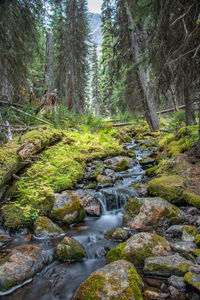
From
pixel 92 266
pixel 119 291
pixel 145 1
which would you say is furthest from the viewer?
pixel 145 1

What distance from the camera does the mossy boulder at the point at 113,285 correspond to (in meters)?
1.88

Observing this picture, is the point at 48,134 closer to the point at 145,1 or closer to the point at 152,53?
the point at 152,53

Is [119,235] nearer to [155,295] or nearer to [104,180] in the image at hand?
[155,295]

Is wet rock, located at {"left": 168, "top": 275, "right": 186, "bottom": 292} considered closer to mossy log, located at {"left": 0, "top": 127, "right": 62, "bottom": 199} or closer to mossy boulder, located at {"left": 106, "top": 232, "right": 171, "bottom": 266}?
mossy boulder, located at {"left": 106, "top": 232, "right": 171, "bottom": 266}

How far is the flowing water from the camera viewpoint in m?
2.38

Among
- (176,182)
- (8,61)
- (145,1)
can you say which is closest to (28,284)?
(176,182)

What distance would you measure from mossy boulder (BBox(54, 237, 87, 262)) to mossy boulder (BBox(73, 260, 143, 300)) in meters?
0.94

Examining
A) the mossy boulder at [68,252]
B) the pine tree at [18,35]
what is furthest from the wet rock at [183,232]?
the pine tree at [18,35]

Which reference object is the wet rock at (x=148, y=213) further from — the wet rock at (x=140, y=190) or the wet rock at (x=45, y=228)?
the wet rock at (x=45, y=228)

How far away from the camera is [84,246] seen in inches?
137

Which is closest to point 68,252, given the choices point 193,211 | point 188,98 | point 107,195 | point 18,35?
point 107,195

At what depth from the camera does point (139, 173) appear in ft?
22.9

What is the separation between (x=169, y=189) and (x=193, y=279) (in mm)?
2594

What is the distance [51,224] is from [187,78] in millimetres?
5715
